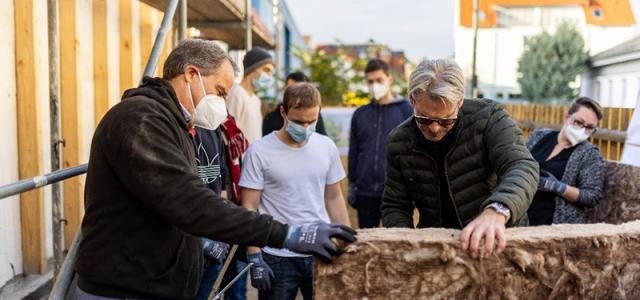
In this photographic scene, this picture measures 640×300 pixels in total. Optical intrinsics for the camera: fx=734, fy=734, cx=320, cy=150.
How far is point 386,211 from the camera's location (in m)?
3.40

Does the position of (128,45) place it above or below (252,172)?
above

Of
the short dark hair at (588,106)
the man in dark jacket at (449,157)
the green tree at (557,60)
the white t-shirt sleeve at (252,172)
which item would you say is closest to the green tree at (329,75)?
the short dark hair at (588,106)

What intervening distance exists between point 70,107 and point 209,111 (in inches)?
115

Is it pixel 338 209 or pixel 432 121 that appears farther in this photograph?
pixel 338 209

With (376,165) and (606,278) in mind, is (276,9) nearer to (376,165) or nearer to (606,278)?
(376,165)

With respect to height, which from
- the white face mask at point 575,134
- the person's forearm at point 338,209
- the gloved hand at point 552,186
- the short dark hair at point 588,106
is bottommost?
the person's forearm at point 338,209

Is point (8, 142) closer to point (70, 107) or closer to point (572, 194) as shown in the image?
point (70, 107)

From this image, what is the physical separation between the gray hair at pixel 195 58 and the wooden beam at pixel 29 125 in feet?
6.83

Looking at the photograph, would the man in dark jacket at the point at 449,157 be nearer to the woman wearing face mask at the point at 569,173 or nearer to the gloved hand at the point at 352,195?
the woman wearing face mask at the point at 569,173

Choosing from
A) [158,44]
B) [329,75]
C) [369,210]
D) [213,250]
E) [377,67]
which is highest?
[158,44]

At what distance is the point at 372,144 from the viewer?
605 centimetres

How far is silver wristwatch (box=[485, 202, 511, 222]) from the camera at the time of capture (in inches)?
96.0

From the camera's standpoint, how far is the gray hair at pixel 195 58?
8.83 ft

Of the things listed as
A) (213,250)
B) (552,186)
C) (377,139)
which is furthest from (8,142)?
(552,186)
